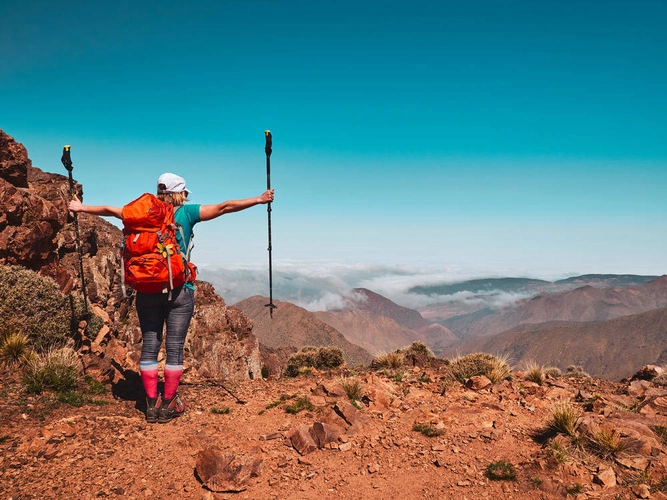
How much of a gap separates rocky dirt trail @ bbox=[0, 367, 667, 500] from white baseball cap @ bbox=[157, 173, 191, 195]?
12.3ft

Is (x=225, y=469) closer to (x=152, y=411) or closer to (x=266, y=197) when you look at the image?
(x=152, y=411)

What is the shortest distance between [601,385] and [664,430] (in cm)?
583

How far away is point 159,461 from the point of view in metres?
5.03

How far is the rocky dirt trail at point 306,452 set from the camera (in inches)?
181

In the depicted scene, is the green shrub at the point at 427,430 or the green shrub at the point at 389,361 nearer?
the green shrub at the point at 427,430

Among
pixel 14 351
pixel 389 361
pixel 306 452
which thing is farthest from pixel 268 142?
pixel 389 361

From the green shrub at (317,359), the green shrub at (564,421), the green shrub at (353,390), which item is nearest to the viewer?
the green shrub at (564,421)

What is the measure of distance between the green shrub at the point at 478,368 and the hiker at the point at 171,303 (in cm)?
784

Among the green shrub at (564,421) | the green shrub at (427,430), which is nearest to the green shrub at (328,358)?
the green shrub at (427,430)

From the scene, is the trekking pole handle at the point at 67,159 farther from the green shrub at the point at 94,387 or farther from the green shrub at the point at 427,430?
the green shrub at the point at 427,430

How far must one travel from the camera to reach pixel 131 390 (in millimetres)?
7777

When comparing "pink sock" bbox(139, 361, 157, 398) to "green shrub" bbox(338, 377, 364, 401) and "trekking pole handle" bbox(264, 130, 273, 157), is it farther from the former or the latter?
"trekking pole handle" bbox(264, 130, 273, 157)

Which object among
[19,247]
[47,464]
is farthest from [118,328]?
[47,464]

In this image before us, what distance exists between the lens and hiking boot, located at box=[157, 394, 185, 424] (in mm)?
6188
